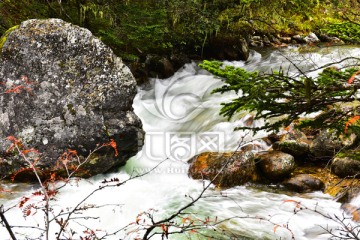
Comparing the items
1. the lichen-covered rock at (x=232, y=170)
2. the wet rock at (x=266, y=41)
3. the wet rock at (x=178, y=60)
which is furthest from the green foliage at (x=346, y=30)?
the wet rock at (x=266, y=41)

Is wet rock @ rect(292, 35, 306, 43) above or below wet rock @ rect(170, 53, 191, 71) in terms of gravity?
above

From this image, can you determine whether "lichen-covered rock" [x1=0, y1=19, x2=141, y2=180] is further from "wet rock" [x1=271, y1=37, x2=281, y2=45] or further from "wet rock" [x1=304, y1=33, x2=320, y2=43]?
"wet rock" [x1=304, y1=33, x2=320, y2=43]

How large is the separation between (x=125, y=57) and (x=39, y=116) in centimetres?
435

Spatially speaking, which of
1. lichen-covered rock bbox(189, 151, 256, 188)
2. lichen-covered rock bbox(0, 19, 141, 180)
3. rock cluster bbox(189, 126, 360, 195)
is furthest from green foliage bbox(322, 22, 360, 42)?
lichen-covered rock bbox(0, 19, 141, 180)

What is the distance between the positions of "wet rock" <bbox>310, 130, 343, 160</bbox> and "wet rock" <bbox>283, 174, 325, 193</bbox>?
2.15 ft

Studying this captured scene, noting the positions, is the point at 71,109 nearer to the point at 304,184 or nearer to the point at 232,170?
the point at 232,170

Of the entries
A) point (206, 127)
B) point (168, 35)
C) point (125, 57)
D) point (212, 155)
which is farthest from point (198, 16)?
point (212, 155)

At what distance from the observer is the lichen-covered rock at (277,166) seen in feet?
18.8

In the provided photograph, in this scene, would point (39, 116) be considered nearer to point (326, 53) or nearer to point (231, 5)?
point (231, 5)

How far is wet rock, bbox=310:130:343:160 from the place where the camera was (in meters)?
5.99

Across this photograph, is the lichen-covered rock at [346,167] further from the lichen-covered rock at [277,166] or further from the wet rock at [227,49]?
the wet rock at [227,49]

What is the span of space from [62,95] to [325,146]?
492 centimetres

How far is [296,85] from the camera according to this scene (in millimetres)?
2725

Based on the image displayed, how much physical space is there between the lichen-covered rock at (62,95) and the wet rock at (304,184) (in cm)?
292
